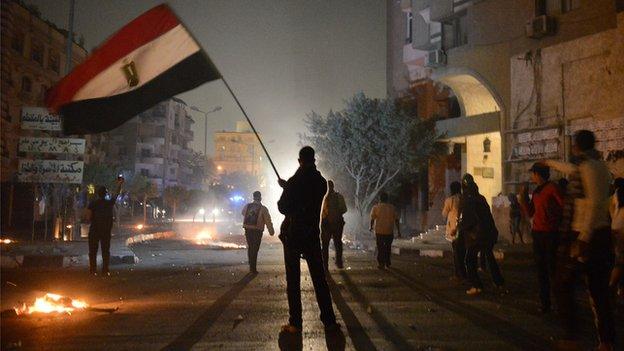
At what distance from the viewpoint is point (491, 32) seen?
2331 cm

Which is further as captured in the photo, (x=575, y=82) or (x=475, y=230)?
(x=575, y=82)

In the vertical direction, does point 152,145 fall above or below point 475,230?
above

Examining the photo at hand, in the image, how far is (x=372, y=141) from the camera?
2933cm

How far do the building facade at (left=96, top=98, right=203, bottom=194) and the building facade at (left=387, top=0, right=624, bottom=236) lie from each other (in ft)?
185

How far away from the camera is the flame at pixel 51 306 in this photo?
6.88m

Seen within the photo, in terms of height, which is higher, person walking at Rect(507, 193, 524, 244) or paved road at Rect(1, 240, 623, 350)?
person walking at Rect(507, 193, 524, 244)

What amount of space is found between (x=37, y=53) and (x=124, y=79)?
117 feet

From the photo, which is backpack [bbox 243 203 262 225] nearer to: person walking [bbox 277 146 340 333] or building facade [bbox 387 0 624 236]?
person walking [bbox 277 146 340 333]

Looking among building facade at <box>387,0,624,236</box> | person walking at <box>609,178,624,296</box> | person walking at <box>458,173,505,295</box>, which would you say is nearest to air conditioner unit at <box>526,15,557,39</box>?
building facade at <box>387,0,624,236</box>

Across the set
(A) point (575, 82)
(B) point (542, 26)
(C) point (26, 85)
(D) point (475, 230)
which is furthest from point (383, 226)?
(C) point (26, 85)

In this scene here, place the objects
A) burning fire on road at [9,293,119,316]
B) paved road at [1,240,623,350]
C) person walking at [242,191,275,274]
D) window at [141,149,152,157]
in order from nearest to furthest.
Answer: paved road at [1,240,623,350]
burning fire on road at [9,293,119,316]
person walking at [242,191,275,274]
window at [141,149,152,157]

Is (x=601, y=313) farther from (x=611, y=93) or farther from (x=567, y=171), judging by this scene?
(x=611, y=93)

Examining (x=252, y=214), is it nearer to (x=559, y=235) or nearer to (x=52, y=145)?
(x=559, y=235)

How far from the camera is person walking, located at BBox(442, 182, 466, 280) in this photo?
995cm
